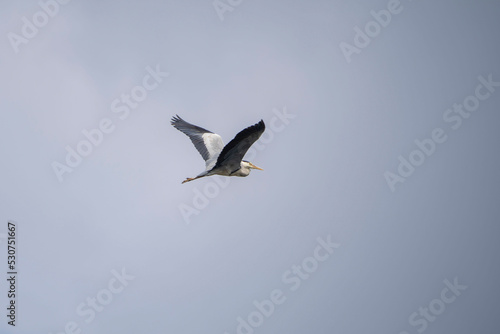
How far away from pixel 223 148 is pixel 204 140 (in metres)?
3.51

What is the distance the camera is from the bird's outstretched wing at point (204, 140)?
69.3ft

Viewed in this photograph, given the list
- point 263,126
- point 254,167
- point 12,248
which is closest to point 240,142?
point 263,126

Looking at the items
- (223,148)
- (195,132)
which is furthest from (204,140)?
(223,148)

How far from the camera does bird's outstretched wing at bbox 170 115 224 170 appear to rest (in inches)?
831

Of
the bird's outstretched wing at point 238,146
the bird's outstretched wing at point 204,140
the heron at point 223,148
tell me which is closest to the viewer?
the bird's outstretched wing at point 238,146

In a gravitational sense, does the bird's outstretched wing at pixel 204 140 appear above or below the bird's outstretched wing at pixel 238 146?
above

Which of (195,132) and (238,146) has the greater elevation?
(195,132)

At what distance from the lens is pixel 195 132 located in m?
22.3

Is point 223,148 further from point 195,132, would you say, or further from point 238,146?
point 195,132

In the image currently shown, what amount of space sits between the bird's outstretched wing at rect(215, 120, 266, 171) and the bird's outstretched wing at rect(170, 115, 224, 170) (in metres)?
0.93

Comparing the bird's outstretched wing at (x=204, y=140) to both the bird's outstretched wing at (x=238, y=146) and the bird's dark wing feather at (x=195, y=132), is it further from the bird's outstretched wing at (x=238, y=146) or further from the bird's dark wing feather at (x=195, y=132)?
the bird's outstretched wing at (x=238, y=146)

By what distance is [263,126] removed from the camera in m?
17.0

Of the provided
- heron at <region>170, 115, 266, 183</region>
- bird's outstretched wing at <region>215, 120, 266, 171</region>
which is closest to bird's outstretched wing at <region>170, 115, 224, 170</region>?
heron at <region>170, 115, 266, 183</region>

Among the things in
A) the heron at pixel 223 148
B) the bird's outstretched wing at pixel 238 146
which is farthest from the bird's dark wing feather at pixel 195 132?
the bird's outstretched wing at pixel 238 146
